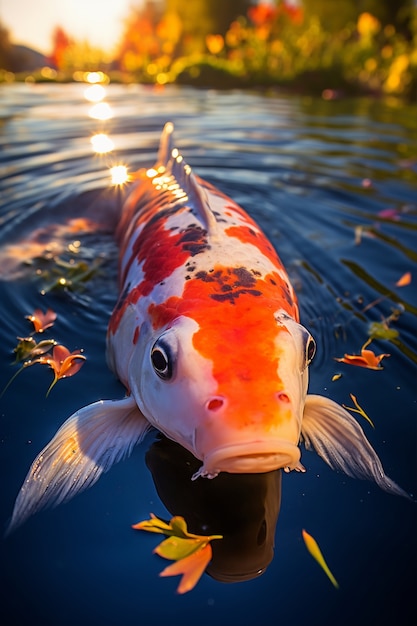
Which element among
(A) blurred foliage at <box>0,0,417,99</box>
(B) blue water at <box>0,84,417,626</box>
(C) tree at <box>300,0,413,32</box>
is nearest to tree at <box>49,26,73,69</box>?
(A) blurred foliage at <box>0,0,417,99</box>

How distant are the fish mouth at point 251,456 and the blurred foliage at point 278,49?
594 inches

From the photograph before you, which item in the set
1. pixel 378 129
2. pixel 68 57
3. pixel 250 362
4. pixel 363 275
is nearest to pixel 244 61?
pixel 378 129

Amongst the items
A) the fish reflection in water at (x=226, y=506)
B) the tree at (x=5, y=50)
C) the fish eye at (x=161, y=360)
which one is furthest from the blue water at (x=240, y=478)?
the tree at (x=5, y=50)

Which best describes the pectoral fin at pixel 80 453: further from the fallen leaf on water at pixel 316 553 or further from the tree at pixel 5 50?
the tree at pixel 5 50

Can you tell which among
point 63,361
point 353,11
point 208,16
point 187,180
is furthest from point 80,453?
point 208,16

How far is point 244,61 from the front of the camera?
816 inches

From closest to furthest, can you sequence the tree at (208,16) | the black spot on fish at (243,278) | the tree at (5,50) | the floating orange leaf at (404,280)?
the black spot on fish at (243,278) < the floating orange leaf at (404,280) < the tree at (5,50) < the tree at (208,16)

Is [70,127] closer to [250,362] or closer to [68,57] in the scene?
[250,362]

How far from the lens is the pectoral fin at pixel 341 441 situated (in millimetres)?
2039

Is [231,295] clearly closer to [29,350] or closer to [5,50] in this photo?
[29,350]

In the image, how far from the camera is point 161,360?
1824 millimetres

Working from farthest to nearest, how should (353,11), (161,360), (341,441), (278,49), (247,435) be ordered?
(353,11)
(278,49)
(341,441)
(161,360)
(247,435)

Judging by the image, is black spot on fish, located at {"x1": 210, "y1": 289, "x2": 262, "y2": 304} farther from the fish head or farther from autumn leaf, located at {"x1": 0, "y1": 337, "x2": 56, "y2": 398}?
autumn leaf, located at {"x1": 0, "y1": 337, "x2": 56, "y2": 398}

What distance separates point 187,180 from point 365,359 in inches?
53.2
